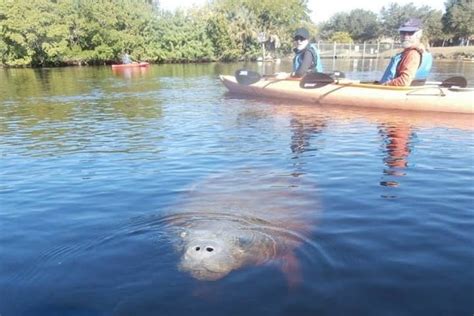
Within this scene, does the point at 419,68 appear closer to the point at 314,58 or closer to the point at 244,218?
the point at 314,58

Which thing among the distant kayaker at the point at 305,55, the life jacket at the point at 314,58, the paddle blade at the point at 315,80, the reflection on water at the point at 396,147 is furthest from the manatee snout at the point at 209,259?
the life jacket at the point at 314,58

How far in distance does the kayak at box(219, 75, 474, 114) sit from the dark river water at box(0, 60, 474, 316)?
3.30 ft

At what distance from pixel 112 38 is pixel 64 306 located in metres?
44.2

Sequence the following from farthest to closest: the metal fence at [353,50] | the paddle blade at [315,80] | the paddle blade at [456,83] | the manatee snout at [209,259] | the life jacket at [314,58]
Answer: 1. the metal fence at [353,50]
2. the life jacket at [314,58]
3. the paddle blade at [315,80]
4. the paddle blade at [456,83]
5. the manatee snout at [209,259]

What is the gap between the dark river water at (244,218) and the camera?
3.78 m

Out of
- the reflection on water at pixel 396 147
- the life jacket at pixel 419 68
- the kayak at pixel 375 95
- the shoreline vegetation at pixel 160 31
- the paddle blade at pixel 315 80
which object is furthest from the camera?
the shoreline vegetation at pixel 160 31

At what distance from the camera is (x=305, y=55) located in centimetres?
1430

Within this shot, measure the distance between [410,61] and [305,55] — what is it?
353 cm

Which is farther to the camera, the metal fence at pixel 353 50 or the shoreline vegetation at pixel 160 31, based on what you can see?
the metal fence at pixel 353 50

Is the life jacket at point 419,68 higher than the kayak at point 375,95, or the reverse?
the life jacket at point 419,68

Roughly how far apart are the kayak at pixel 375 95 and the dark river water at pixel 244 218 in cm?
100

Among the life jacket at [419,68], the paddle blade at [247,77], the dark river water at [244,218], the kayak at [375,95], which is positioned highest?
the life jacket at [419,68]

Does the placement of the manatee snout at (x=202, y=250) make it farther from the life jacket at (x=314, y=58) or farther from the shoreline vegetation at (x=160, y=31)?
the shoreline vegetation at (x=160, y=31)

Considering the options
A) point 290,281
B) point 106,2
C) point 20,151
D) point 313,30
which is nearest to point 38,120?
point 20,151
